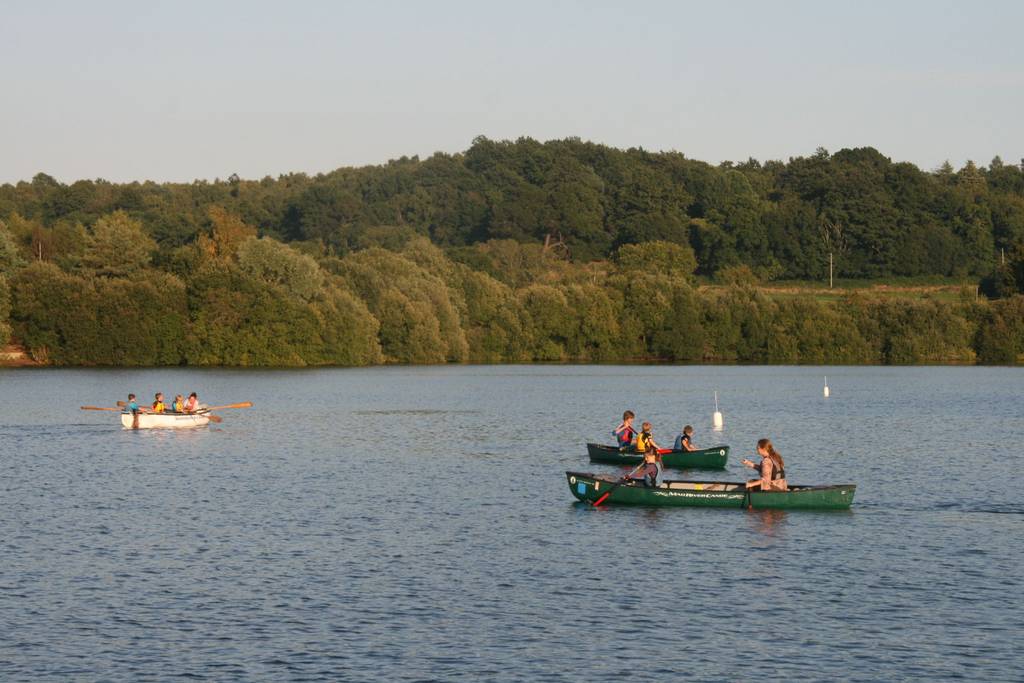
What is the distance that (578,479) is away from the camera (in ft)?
119

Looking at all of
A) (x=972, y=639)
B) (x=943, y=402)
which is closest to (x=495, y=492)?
(x=972, y=639)

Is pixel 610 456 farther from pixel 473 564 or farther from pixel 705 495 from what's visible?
pixel 473 564

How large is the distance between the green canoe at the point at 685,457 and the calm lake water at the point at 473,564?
824 millimetres

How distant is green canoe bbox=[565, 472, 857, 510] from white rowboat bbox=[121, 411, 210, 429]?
27266 mm

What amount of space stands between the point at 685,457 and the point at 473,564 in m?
17.5

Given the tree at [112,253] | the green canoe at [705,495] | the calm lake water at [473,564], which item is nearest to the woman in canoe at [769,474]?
the green canoe at [705,495]

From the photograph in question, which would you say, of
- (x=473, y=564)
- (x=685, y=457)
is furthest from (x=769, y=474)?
(x=473, y=564)

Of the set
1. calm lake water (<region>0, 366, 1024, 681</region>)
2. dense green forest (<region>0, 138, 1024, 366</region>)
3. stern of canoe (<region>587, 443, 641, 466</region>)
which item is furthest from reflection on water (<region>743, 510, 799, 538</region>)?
dense green forest (<region>0, 138, 1024, 366</region>)

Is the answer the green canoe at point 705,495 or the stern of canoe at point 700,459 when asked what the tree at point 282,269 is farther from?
the green canoe at point 705,495

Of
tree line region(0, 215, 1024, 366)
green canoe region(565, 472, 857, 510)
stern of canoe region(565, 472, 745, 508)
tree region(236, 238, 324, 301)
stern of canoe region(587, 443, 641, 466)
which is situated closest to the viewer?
green canoe region(565, 472, 857, 510)

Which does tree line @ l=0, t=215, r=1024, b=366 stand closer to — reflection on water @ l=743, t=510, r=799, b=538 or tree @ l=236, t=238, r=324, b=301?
tree @ l=236, t=238, r=324, b=301

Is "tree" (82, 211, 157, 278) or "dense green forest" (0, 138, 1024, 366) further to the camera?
"tree" (82, 211, 157, 278)

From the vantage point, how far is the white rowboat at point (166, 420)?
57906 mm

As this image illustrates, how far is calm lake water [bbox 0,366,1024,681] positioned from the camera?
69.8ft
